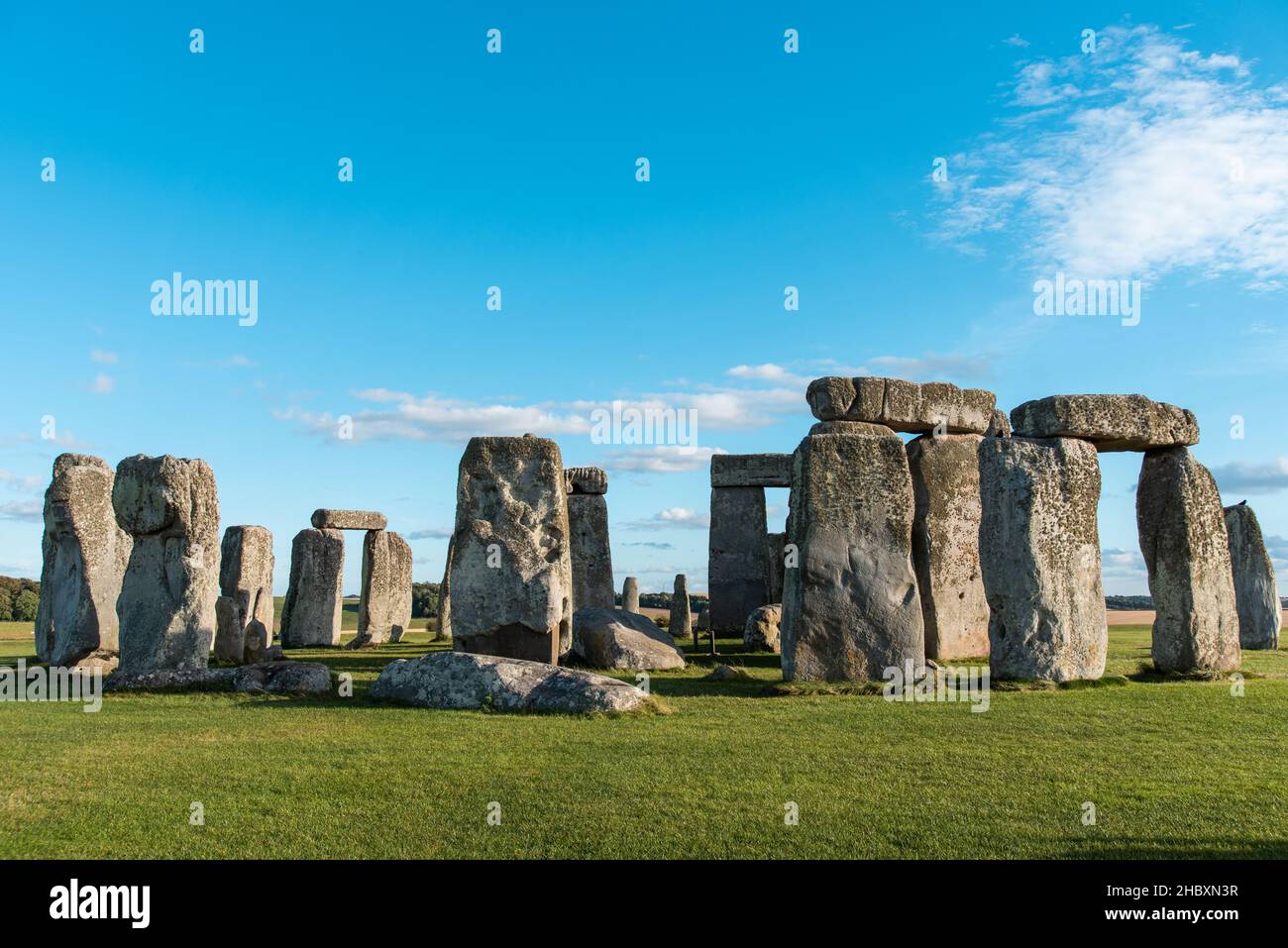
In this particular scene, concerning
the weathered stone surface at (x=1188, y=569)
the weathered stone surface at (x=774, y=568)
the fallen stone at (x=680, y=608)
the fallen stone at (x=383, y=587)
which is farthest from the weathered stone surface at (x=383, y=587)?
the weathered stone surface at (x=1188, y=569)

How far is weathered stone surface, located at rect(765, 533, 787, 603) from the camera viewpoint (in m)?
21.3

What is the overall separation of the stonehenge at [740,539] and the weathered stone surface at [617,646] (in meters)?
6.68

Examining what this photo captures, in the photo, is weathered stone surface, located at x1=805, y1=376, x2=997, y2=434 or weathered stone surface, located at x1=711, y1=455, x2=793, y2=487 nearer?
weathered stone surface, located at x1=805, y1=376, x2=997, y2=434

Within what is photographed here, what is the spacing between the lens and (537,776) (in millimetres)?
6484

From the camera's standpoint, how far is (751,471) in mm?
21531

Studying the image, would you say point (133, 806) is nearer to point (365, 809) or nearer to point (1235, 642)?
point (365, 809)

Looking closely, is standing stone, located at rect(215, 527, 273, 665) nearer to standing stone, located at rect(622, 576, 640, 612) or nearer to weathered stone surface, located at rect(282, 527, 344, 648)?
weathered stone surface, located at rect(282, 527, 344, 648)

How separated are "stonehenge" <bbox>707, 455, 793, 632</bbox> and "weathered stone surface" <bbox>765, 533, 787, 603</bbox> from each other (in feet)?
0.06

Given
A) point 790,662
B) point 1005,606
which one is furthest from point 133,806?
point 1005,606

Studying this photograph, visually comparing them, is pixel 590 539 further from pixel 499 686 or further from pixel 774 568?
pixel 499 686

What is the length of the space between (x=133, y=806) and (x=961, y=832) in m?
4.43

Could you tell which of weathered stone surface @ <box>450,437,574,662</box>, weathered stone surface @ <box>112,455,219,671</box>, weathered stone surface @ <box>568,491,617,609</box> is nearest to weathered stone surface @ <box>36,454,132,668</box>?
weathered stone surface @ <box>112,455,219,671</box>

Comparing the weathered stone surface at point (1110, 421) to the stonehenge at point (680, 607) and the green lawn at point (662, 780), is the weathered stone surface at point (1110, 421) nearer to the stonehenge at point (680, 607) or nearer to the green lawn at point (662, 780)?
the green lawn at point (662, 780)

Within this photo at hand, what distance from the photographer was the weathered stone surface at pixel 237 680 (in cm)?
1037
